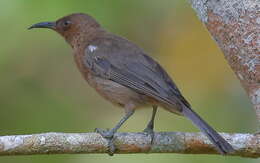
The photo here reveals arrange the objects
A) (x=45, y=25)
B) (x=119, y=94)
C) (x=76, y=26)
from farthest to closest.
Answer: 1. (x=76, y=26)
2. (x=45, y=25)
3. (x=119, y=94)

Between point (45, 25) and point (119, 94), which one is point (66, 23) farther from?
point (119, 94)

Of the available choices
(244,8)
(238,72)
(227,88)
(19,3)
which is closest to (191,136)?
(238,72)

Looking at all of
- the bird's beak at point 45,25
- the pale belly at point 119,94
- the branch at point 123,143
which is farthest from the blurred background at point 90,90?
the branch at point 123,143

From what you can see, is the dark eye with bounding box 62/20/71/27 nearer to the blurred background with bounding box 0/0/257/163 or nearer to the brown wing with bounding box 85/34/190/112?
the blurred background with bounding box 0/0/257/163

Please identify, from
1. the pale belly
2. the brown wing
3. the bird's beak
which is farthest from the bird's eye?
the pale belly

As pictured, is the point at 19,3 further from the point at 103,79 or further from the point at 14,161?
the point at 14,161

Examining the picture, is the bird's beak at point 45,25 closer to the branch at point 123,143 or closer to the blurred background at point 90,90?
the blurred background at point 90,90

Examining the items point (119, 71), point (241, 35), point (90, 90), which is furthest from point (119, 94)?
point (90, 90)
